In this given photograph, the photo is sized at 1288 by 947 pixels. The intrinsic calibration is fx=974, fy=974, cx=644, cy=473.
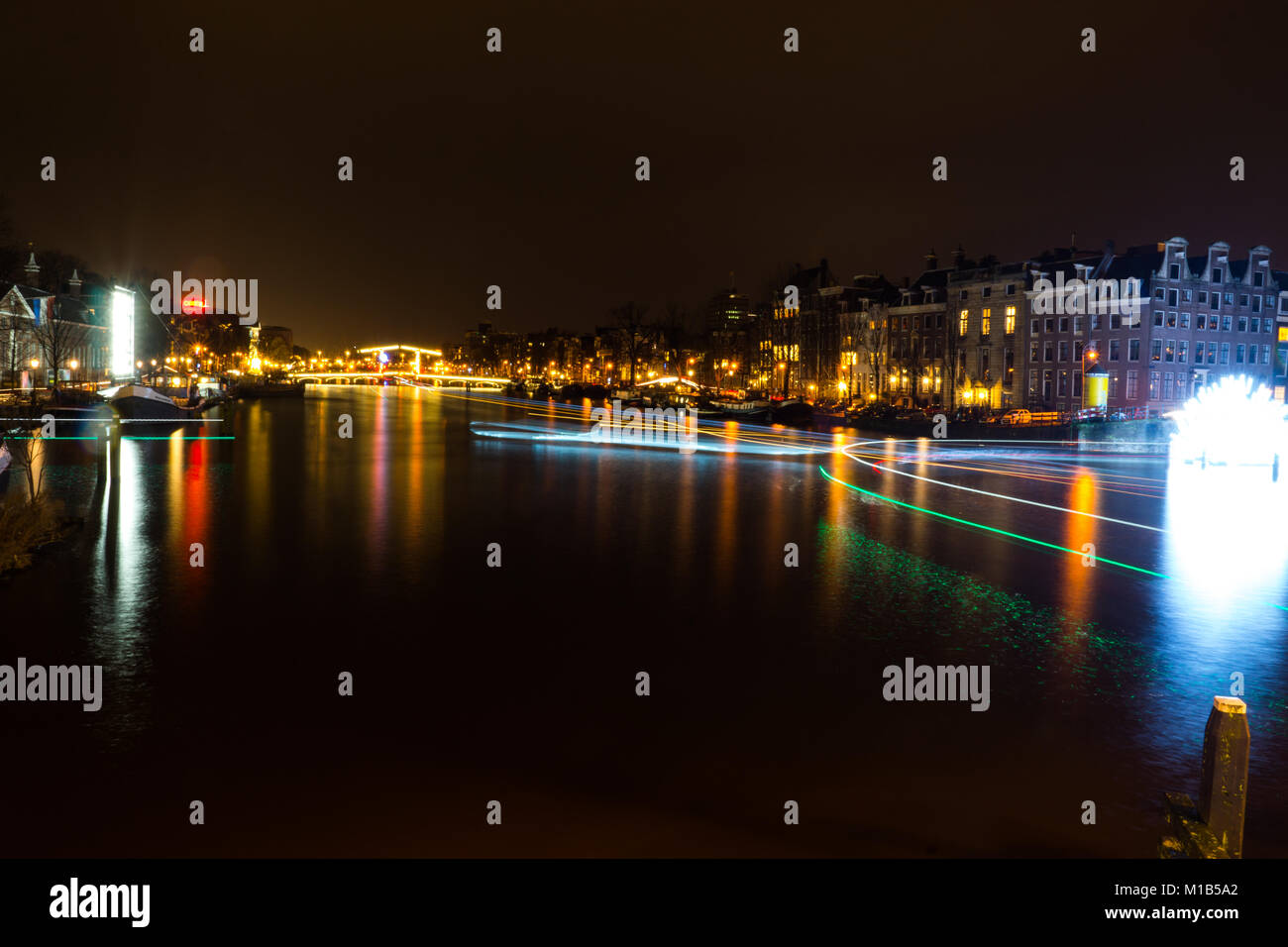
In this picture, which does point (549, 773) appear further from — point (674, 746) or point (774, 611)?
point (774, 611)

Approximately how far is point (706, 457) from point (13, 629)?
1011 inches

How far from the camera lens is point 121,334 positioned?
417 feet

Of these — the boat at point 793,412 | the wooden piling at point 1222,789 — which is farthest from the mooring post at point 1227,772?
the boat at point 793,412

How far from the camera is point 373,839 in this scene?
19.0ft

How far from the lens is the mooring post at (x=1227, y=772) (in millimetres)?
5094

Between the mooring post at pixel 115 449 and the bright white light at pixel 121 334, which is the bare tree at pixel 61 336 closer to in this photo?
the bright white light at pixel 121 334

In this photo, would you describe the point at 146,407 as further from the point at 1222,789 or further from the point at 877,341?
the point at 877,341

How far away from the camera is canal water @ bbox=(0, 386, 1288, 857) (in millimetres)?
6113

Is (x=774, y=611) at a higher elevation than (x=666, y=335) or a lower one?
lower

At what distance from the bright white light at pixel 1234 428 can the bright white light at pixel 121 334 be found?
121717 millimetres

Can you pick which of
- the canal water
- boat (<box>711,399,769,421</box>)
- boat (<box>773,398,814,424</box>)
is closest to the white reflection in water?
the canal water

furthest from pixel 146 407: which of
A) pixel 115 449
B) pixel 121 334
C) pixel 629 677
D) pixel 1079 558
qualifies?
pixel 121 334

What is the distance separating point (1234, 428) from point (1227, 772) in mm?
34271
